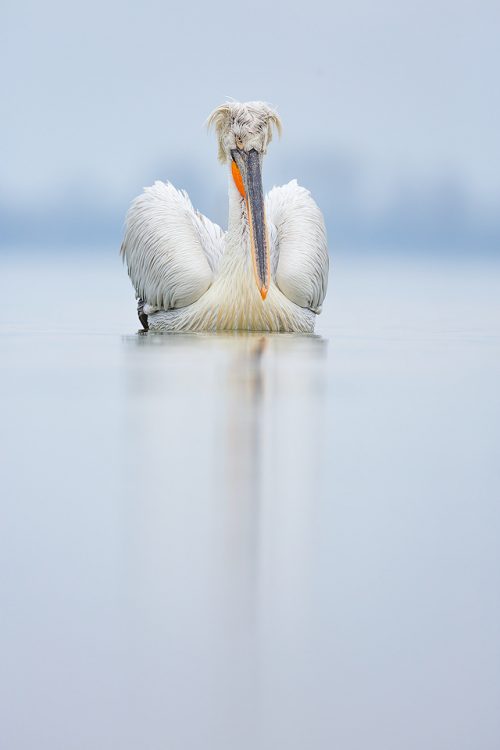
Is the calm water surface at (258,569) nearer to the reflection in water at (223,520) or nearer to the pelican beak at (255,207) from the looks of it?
the reflection in water at (223,520)

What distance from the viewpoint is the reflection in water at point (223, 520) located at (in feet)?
4.88

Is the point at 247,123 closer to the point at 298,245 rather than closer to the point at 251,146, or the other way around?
the point at 251,146

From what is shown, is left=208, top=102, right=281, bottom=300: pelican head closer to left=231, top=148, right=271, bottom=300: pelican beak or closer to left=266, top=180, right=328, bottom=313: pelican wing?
left=231, top=148, right=271, bottom=300: pelican beak

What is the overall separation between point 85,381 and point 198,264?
2.46m

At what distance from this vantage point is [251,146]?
6160mm

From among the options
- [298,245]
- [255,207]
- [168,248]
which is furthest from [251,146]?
[168,248]

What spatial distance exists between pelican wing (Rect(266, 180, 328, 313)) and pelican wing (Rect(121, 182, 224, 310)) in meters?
0.40

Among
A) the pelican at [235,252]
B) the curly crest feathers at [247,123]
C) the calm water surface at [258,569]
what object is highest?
the curly crest feathers at [247,123]

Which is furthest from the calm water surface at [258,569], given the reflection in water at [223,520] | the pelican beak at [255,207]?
the pelican beak at [255,207]

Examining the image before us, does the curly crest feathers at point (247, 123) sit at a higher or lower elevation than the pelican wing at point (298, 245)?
higher

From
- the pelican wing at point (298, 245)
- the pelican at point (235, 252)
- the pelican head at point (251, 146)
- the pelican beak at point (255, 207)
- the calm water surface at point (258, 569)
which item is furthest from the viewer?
the pelican wing at point (298, 245)

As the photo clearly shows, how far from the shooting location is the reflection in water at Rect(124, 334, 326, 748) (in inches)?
58.6

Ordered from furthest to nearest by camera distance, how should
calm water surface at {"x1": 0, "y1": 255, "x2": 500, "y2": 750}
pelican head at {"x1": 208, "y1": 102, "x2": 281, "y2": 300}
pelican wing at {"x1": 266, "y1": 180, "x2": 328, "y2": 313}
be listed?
1. pelican wing at {"x1": 266, "y1": 180, "x2": 328, "y2": 313}
2. pelican head at {"x1": 208, "y1": 102, "x2": 281, "y2": 300}
3. calm water surface at {"x1": 0, "y1": 255, "x2": 500, "y2": 750}

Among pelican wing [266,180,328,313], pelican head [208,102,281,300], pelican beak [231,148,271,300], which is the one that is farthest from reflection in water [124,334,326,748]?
pelican wing [266,180,328,313]
